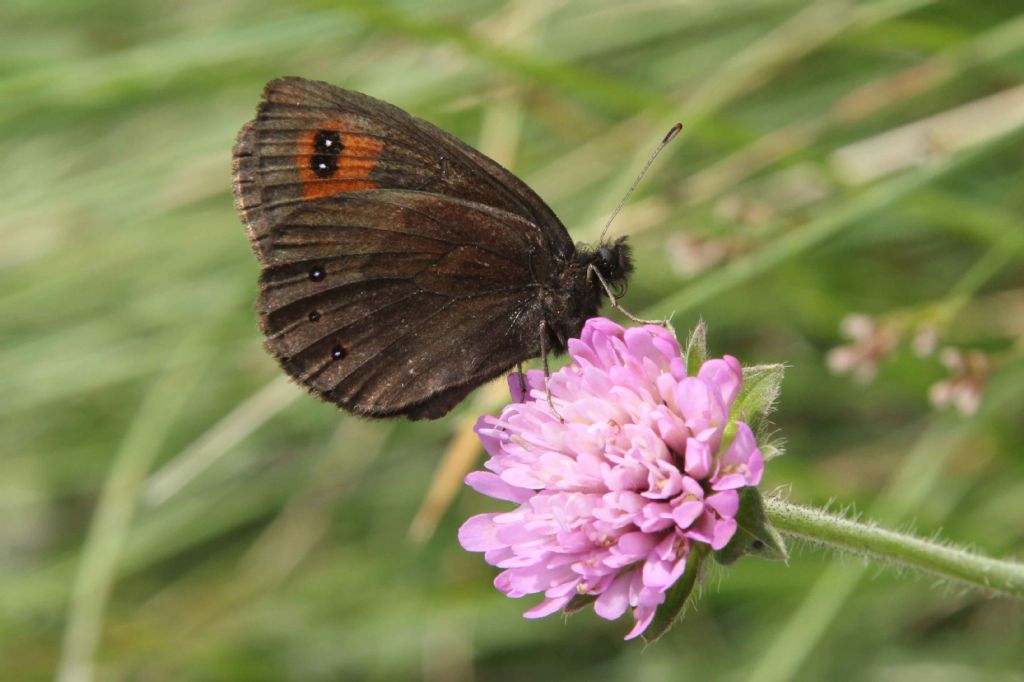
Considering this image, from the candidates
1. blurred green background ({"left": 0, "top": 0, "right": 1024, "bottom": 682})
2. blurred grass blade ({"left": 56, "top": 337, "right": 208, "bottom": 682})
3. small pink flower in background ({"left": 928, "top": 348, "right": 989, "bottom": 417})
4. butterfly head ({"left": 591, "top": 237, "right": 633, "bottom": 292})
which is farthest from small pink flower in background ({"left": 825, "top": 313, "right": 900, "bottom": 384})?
blurred grass blade ({"left": 56, "top": 337, "right": 208, "bottom": 682})

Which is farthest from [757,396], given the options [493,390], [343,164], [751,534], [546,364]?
[493,390]

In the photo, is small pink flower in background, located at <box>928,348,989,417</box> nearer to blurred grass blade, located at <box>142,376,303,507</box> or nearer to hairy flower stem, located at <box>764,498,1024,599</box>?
hairy flower stem, located at <box>764,498,1024,599</box>

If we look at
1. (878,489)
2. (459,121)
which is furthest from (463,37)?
(878,489)

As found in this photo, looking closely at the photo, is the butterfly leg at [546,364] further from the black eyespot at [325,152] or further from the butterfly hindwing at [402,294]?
the black eyespot at [325,152]

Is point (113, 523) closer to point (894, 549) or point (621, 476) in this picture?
point (621, 476)

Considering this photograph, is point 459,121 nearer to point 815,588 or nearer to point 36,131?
point 36,131

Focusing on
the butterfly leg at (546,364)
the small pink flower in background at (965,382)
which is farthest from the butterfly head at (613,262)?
the small pink flower in background at (965,382)
